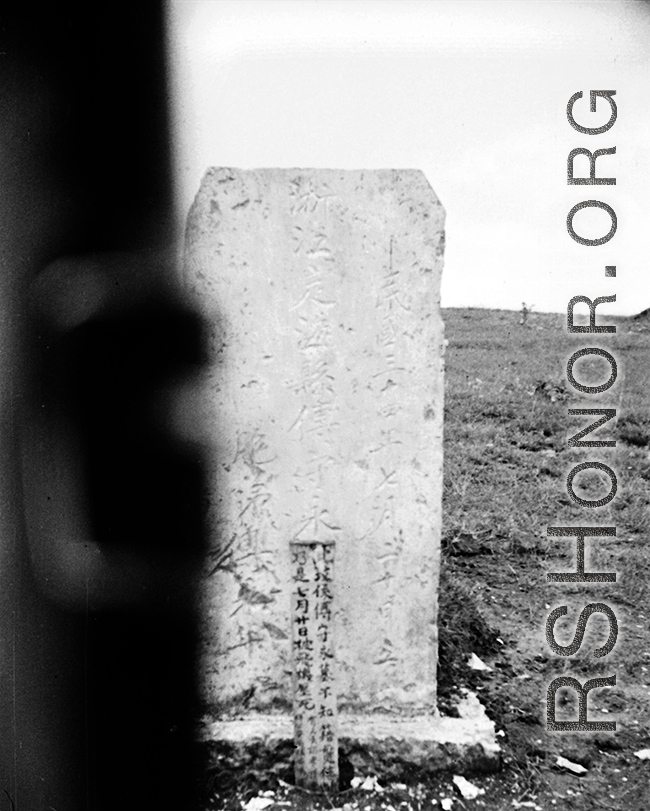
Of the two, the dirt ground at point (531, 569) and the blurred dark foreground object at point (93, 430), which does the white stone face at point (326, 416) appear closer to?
the blurred dark foreground object at point (93, 430)

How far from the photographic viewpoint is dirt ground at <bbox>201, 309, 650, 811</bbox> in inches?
75.4

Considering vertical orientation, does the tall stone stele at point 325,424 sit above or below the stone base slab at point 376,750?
above

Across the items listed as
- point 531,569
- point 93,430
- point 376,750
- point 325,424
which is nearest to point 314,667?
point 376,750

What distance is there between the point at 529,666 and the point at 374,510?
1079 mm

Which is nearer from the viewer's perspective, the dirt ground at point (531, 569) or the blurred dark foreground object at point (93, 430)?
the blurred dark foreground object at point (93, 430)

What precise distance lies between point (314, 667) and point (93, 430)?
0.88 meters

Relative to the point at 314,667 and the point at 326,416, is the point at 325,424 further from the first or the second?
the point at 314,667

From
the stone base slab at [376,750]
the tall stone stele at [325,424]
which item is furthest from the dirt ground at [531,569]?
the tall stone stele at [325,424]

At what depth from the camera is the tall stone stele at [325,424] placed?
182cm

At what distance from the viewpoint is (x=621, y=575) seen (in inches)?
124

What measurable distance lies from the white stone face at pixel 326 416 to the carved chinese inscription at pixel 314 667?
0.16 metres

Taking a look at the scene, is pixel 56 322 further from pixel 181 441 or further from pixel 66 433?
pixel 181 441

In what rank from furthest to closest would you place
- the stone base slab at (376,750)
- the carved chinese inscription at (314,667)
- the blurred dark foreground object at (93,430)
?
the stone base slab at (376,750) < the carved chinese inscription at (314,667) < the blurred dark foreground object at (93,430)

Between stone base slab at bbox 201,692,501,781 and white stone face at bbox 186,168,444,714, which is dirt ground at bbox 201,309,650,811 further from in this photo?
white stone face at bbox 186,168,444,714
